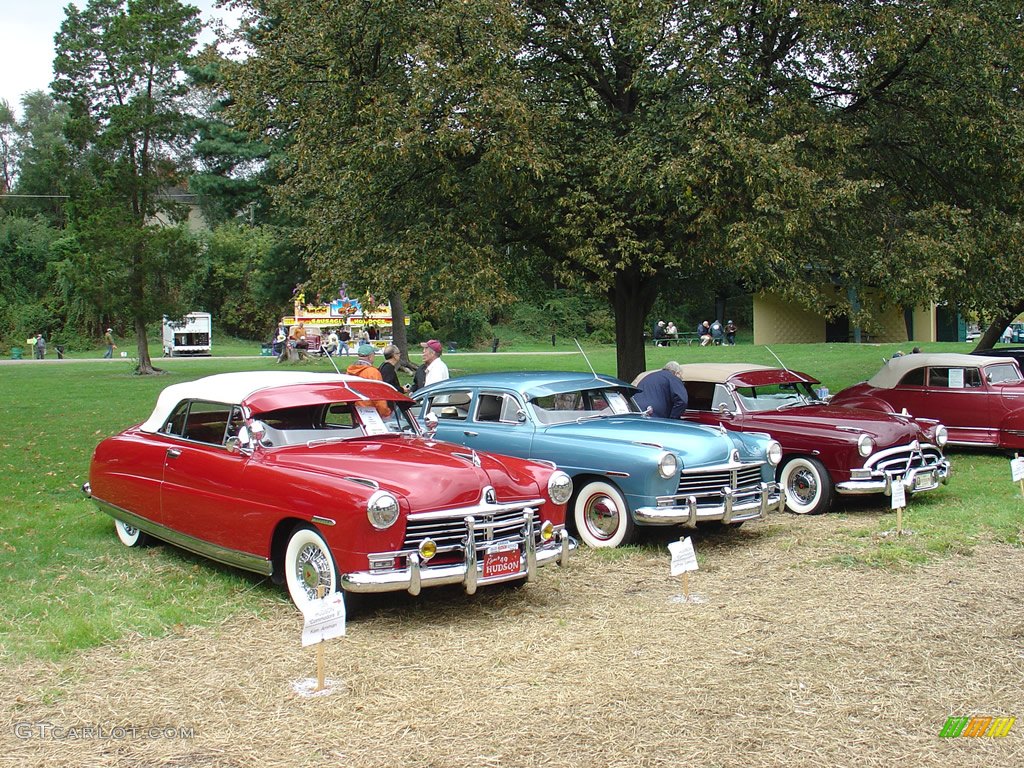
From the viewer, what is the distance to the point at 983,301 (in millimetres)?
14969

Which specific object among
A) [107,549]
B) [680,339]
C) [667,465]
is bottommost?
[107,549]

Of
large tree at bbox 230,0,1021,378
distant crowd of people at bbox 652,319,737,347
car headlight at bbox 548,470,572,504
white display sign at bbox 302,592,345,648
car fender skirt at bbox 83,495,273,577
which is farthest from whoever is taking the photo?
distant crowd of people at bbox 652,319,737,347

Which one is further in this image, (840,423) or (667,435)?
(840,423)

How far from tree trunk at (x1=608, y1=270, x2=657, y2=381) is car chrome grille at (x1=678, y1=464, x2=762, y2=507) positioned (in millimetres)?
7752

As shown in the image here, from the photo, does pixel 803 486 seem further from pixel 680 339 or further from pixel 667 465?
pixel 680 339

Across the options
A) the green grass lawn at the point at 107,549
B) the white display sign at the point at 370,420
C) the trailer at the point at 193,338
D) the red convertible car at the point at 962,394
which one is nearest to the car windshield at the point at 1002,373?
the red convertible car at the point at 962,394

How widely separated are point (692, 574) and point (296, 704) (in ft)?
12.6

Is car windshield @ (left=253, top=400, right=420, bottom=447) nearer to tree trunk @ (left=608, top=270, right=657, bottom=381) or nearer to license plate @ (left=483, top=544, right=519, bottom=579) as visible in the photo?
license plate @ (left=483, top=544, right=519, bottom=579)

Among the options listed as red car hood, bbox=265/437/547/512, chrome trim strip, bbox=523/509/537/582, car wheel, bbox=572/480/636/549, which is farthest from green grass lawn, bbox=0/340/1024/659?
chrome trim strip, bbox=523/509/537/582

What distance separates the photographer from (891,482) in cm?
995

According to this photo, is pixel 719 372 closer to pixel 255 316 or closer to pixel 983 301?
pixel 983 301

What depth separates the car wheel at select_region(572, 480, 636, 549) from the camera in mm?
8625

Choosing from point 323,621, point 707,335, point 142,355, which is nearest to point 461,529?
point 323,621

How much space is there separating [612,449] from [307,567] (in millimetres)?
3227
